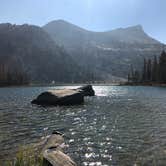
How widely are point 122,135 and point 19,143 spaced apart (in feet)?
30.6

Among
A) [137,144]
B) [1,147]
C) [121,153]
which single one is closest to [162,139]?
[137,144]

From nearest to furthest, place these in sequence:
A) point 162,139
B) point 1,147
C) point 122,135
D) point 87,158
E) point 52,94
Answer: point 87,158, point 1,147, point 162,139, point 122,135, point 52,94

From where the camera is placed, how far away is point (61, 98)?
52469 mm

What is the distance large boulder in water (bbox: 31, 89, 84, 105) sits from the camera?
5266 cm

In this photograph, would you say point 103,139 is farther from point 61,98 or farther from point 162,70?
point 162,70

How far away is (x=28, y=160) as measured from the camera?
1148cm

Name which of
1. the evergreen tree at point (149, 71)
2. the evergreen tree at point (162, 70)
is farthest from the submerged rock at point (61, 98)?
the evergreen tree at point (149, 71)

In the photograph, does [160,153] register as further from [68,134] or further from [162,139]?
[68,134]

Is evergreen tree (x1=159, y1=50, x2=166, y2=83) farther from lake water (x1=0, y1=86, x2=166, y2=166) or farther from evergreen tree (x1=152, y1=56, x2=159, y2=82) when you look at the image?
lake water (x1=0, y1=86, x2=166, y2=166)

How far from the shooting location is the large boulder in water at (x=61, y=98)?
52.7 m

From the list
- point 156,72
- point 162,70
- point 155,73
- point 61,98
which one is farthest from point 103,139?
point 155,73

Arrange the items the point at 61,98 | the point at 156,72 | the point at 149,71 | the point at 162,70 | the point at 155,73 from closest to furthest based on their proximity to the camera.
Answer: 1. the point at 61,98
2. the point at 162,70
3. the point at 156,72
4. the point at 155,73
5. the point at 149,71

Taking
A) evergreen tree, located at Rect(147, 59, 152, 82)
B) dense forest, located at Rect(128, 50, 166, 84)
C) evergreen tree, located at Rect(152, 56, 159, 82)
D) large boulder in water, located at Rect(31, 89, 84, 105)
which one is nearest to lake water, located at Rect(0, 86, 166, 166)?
large boulder in water, located at Rect(31, 89, 84, 105)

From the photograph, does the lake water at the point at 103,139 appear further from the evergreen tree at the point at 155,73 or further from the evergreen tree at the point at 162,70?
the evergreen tree at the point at 155,73
